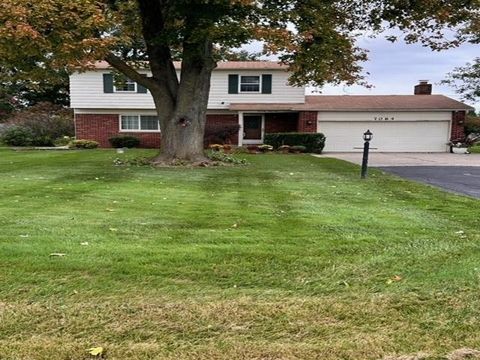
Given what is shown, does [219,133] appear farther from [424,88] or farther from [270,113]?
[424,88]

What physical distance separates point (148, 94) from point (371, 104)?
12640 millimetres

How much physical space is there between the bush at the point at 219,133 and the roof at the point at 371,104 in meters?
1.11

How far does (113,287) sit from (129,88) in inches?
995

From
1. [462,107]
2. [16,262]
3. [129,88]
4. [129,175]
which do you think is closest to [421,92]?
[462,107]

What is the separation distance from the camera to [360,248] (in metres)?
4.76

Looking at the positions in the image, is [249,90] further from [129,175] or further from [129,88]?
[129,175]

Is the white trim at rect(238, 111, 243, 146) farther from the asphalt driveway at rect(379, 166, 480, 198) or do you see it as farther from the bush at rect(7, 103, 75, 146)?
the asphalt driveway at rect(379, 166, 480, 198)

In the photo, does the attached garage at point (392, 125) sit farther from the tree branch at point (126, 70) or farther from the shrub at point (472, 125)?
the tree branch at point (126, 70)

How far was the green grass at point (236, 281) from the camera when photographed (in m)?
2.91

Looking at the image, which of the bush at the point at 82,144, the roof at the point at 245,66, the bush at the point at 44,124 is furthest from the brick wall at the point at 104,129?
the roof at the point at 245,66

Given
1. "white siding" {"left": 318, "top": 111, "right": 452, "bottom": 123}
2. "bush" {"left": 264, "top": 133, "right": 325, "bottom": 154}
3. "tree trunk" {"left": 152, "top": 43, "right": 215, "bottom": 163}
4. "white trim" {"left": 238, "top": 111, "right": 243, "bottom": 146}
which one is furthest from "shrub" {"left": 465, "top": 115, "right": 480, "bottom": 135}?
"tree trunk" {"left": 152, "top": 43, "right": 215, "bottom": 163}

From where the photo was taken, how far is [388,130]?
27.6m

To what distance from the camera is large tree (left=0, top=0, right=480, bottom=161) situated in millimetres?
11508

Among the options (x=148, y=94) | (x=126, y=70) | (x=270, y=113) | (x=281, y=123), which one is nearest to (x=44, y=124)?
(x=148, y=94)
